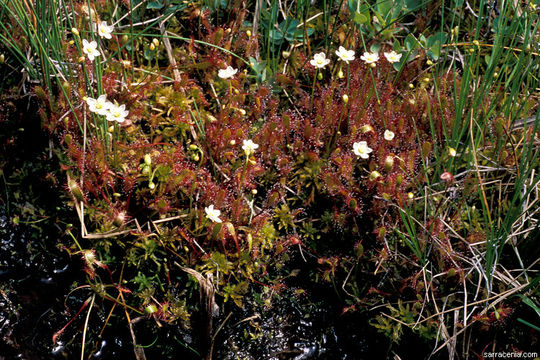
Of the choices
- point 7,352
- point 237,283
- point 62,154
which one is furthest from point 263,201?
point 7,352

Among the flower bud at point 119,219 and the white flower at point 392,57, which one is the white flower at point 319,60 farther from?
the flower bud at point 119,219

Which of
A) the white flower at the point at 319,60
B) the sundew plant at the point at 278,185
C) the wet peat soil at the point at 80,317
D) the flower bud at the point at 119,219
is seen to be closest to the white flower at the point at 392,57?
the sundew plant at the point at 278,185

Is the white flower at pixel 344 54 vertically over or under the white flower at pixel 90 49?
under

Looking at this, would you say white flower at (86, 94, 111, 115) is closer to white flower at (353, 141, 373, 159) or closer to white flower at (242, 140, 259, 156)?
white flower at (242, 140, 259, 156)

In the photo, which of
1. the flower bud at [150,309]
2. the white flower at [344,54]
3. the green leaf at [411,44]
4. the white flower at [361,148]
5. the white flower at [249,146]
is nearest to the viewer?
the flower bud at [150,309]

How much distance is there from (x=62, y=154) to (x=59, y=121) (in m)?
0.18

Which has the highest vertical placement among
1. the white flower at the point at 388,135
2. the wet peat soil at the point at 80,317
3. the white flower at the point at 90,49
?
the white flower at the point at 90,49

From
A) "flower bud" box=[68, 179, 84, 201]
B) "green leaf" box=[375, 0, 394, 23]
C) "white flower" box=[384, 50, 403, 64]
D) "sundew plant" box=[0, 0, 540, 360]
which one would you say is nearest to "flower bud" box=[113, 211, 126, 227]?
"sundew plant" box=[0, 0, 540, 360]

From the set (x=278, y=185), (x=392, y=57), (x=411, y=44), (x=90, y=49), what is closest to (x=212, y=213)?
(x=278, y=185)

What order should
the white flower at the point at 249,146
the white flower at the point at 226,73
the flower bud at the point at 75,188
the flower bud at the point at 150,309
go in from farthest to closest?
1. the white flower at the point at 226,73
2. the white flower at the point at 249,146
3. the flower bud at the point at 75,188
4. the flower bud at the point at 150,309

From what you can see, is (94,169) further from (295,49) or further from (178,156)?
(295,49)

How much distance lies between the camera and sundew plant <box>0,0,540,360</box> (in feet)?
8.07

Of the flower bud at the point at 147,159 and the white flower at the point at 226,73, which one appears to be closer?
the flower bud at the point at 147,159

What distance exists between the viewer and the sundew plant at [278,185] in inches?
96.9
